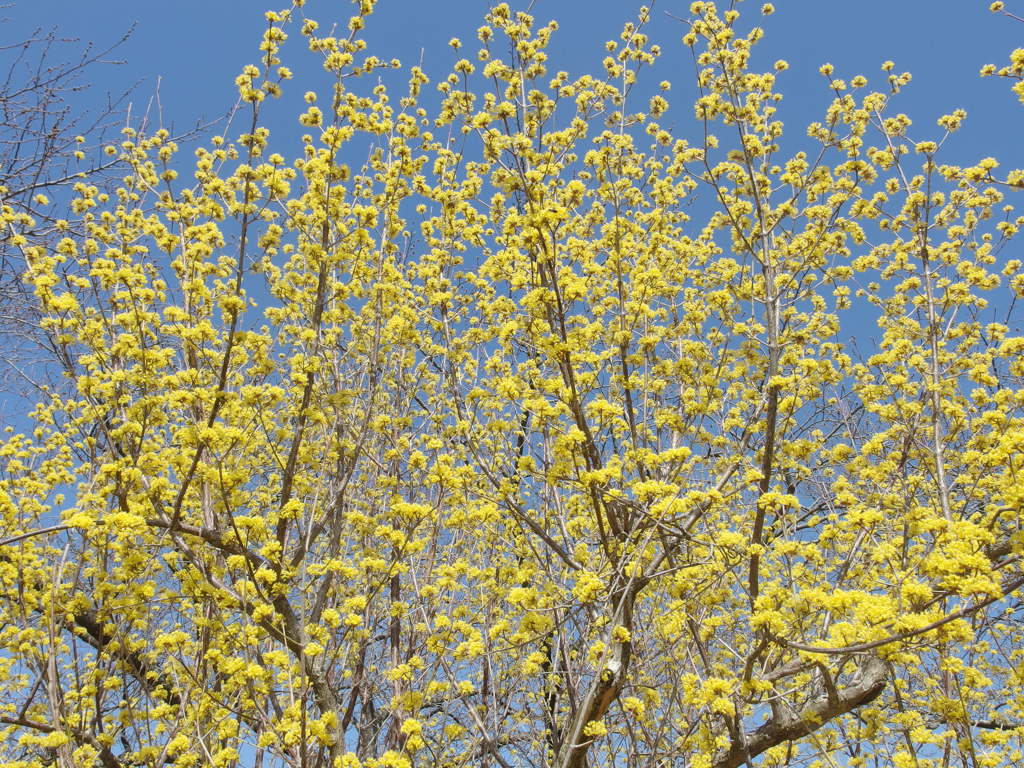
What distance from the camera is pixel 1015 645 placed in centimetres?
809

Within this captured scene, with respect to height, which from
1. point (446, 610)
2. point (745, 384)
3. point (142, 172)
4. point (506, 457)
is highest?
point (142, 172)

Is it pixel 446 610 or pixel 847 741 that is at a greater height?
pixel 446 610

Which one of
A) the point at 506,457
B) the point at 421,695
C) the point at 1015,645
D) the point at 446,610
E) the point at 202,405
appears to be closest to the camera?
the point at 421,695

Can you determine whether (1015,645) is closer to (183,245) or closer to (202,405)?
(202,405)

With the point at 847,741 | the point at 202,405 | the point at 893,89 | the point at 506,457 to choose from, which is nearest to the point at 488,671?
the point at 506,457

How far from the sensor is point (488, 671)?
5.93m

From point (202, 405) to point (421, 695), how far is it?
285 cm

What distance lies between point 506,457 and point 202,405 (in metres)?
2.59

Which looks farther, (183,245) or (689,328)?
(689,328)

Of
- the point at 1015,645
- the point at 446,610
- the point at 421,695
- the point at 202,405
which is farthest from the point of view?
the point at 1015,645

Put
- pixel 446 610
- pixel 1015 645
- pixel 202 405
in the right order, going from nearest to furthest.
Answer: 1. pixel 202 405
2. pixel 446 610
3. pixel 1015 645

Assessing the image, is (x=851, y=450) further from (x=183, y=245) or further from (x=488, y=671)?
(x=183, y=245)

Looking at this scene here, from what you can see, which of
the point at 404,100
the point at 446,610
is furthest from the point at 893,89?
the point at 446,610

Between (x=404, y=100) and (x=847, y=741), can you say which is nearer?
(x=847, y=741)
